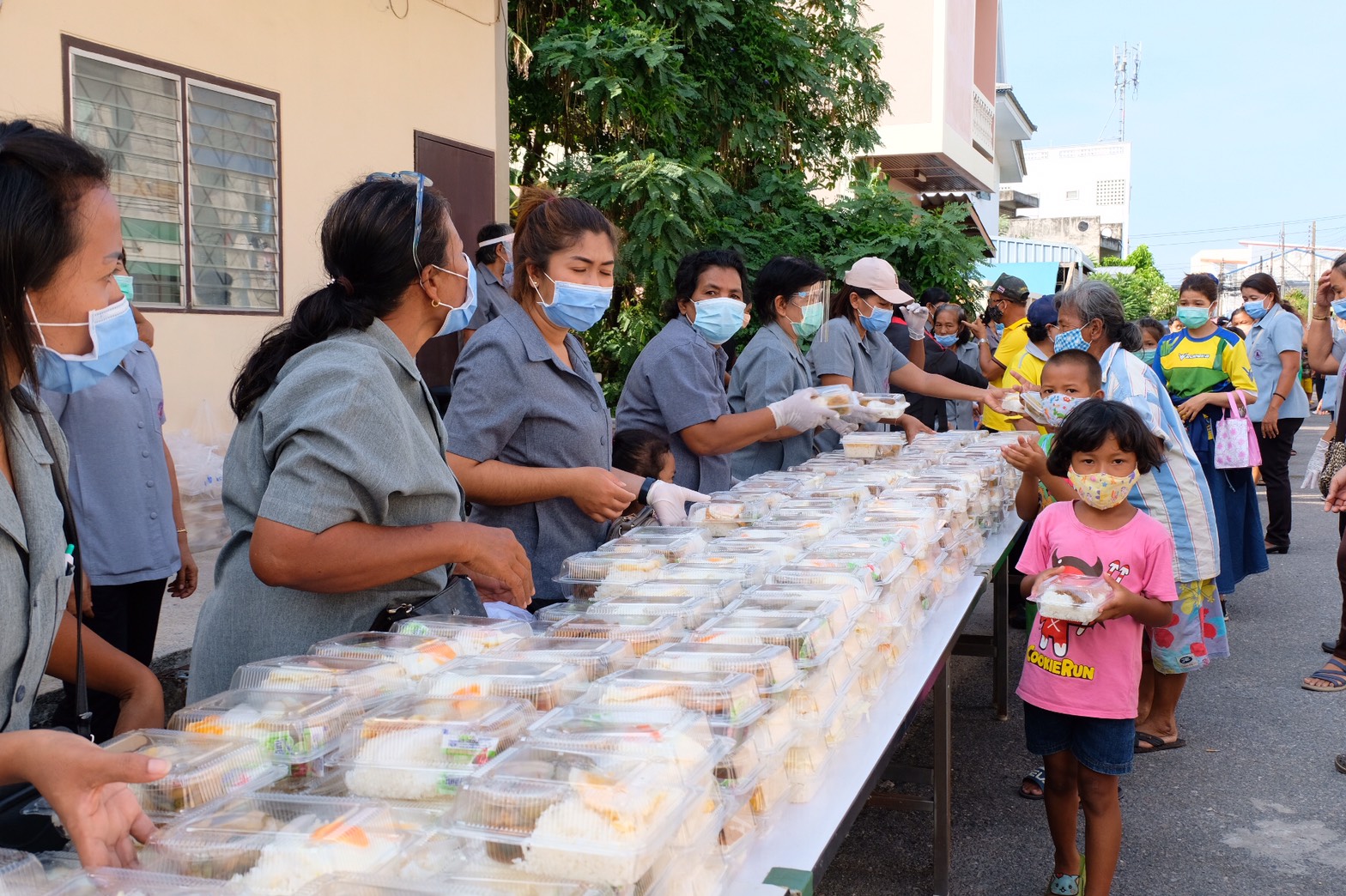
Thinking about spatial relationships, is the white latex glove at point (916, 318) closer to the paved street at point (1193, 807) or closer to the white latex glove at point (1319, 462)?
the paved street at point (1193, 807)

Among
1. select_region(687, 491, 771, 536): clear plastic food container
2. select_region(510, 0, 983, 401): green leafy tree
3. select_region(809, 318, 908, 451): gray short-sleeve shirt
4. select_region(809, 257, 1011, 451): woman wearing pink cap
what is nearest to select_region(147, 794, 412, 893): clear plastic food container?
select_region(687, 491, 771, 536): clear plastic food container

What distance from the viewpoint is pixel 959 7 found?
19.4 m

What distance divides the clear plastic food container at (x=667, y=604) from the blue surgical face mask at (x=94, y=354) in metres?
1.00

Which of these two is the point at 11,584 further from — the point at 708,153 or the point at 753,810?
the point at 708,153

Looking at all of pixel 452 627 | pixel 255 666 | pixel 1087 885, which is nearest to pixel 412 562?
pixel 452 627

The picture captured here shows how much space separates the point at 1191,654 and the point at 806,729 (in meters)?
2.88

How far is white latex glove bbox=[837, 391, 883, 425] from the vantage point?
456 centimetres

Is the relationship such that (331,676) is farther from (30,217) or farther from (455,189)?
(455,189)

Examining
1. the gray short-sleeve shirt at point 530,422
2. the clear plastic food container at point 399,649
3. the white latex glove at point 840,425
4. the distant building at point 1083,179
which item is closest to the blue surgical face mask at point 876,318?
the white latex glove at point 840,425

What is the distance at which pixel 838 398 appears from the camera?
439 centimetres

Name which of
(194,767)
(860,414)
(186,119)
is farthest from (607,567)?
(186,119)

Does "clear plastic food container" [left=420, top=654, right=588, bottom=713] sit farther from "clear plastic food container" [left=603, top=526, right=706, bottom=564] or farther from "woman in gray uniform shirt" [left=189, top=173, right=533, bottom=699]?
"clear plastic food container" [left=603, top=526, right=706, bottom=564]

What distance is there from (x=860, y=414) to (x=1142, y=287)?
40776 mm

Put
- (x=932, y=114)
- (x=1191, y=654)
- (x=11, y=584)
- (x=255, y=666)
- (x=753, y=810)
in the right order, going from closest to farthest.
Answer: (x=11, y=584), (x=753, y=810), (x=255, y=666), (x=1191, y=654), (x=932, y=114)
